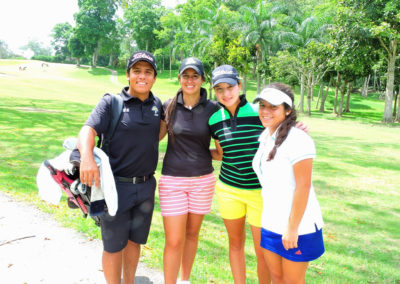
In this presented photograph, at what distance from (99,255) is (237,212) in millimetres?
1915

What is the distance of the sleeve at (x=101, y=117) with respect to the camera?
2.72 metres

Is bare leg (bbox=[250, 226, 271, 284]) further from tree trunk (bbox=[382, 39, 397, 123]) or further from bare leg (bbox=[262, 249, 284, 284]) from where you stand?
tree trunk (bbox=[382, 39, 397, 123])


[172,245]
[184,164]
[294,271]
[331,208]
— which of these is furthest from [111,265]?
[331,208]

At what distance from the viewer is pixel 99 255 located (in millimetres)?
3807

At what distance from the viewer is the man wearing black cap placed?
2.84 metres

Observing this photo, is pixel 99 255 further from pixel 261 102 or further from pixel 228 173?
pixel 261 102

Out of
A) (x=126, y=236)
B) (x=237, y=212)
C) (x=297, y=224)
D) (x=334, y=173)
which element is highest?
(x=297, y=224)

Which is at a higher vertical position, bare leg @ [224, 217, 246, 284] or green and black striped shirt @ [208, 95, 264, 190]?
green and black striped shirt @ [208, 95, 264, 190]

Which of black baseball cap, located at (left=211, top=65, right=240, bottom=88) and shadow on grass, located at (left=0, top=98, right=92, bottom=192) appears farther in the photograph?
shadow on grass, located at (left=0, top=98, right=92, bottom=192)

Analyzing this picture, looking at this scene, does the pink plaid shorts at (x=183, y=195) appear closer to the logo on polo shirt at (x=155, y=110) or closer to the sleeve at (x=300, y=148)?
the logo on polo shirt at (x=155, y=110)

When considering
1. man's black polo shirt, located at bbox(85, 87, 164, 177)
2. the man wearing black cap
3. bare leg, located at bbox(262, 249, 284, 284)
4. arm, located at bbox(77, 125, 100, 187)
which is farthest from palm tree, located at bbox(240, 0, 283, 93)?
bare leg, located at bbox(262, 249, 284, 284)

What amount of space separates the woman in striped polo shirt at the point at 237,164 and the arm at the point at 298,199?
2.20 ft

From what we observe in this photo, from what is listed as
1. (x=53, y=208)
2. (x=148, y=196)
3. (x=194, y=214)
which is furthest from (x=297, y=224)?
(x=53, y=208)

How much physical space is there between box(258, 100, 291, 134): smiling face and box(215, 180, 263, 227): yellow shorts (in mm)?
736
